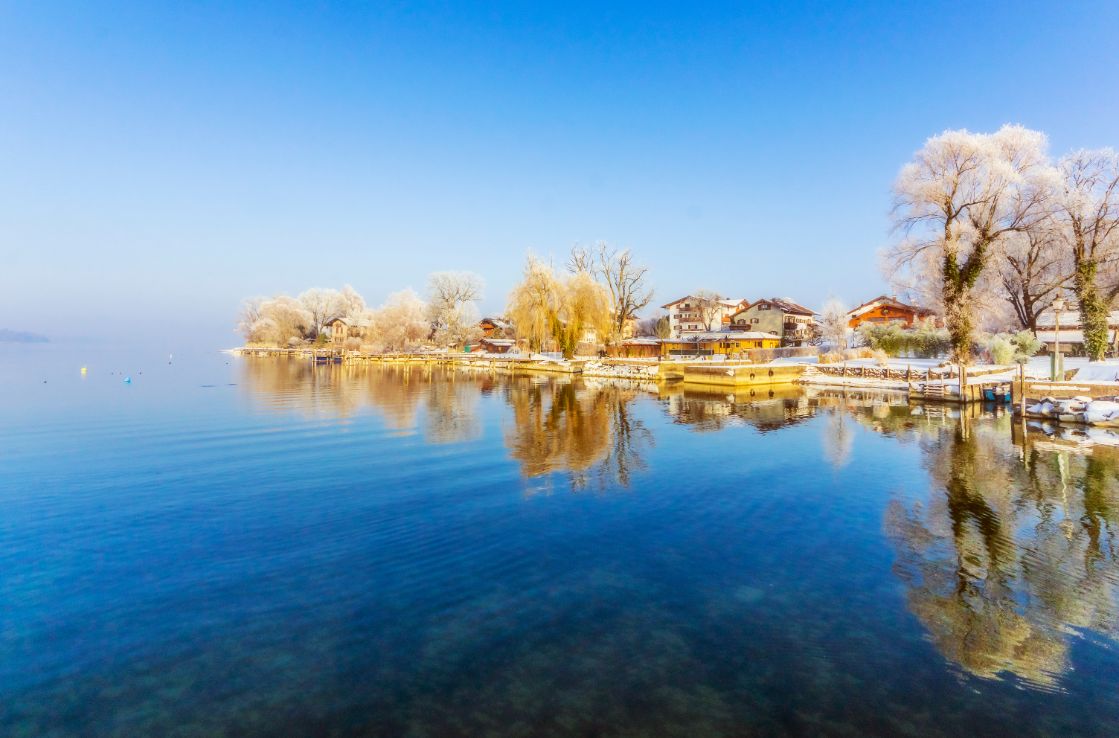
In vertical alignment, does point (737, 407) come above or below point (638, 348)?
below

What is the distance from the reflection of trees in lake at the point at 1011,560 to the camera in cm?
679

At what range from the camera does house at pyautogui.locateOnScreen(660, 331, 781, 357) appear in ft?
232

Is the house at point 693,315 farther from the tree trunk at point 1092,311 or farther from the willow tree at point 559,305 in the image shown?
the tree trunk at point 1092,311

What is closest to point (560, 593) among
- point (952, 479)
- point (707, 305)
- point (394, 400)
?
point (952, 479)

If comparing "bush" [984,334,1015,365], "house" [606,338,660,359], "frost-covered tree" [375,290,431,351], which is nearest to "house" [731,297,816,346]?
"house" [606,338,660,359]

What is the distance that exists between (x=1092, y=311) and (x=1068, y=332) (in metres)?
24.0

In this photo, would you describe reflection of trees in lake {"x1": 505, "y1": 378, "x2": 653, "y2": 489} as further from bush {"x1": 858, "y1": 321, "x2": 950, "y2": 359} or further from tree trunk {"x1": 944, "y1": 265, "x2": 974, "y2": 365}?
bush {"x1": 858, "y1": 321, "x2": 950, "y2": 359}

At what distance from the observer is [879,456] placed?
17.9m

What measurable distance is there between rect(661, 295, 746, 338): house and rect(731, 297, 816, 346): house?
1476 cm

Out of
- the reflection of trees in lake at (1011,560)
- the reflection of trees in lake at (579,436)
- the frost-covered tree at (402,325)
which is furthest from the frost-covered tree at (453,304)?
the reflection of trees in lake at (1011,560)

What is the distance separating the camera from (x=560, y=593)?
8219mm

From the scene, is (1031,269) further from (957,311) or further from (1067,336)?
(957,311)

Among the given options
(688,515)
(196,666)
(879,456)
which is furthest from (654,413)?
(196,666)

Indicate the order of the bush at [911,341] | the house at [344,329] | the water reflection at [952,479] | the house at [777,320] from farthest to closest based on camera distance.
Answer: the house at [344,329], the house at [777,320], the bush at [911,341], the water reflection at [952,479]
